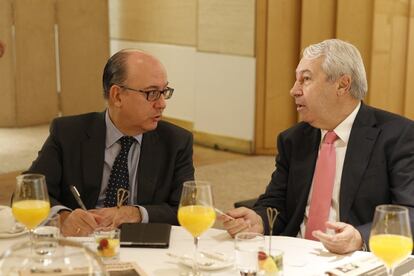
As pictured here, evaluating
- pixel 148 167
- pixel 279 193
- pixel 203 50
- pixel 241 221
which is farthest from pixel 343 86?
pixel 203 50

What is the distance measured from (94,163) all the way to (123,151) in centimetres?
13

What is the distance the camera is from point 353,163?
2.90 meters

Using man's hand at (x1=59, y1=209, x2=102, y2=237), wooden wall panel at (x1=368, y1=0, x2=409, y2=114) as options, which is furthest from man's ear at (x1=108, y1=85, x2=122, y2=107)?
wooden wall panel at (x1=368, y1=0, x2=409, y2=114)

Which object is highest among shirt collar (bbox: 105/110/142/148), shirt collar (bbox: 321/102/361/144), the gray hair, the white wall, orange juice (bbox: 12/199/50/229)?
the gray hair

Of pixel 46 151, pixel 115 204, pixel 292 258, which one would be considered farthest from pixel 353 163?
pixel 46 151

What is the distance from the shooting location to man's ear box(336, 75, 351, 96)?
295cm

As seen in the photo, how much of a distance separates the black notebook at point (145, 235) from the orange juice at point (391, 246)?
0.73 m

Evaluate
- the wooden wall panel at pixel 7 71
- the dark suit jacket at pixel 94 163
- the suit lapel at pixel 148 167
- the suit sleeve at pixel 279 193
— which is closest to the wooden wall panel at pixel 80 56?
the wooden wall panel at pixel 7 71

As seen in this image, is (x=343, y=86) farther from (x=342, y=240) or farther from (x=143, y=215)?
(x=143, y=215)

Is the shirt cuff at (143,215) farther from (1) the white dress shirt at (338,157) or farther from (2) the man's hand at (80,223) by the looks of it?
(1) the white dress shirt at (338,157)

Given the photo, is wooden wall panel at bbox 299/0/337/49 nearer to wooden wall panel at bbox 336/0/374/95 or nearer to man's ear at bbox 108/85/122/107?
wooden wall panel at bbox 336/0/374/95

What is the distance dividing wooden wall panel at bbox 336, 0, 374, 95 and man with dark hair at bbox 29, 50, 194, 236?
390cm

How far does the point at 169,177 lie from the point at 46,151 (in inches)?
21.3

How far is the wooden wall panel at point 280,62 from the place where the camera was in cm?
708
